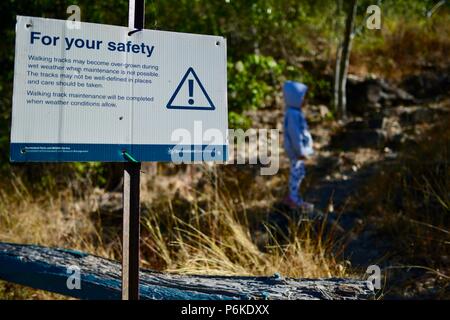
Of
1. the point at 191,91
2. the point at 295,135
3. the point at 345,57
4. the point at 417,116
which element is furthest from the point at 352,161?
the point at 191,91

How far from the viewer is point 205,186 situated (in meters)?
6.51

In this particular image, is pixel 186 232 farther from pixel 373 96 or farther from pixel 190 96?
pixel 373 96

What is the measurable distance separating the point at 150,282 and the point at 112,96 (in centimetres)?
123

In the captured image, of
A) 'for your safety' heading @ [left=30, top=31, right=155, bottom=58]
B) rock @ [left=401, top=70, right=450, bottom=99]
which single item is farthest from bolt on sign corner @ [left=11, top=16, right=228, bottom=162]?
rock @ [left=401, top=70, right=450, bottom=99]

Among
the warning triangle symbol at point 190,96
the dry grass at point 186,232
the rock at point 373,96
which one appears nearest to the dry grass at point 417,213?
→ the dry grass at point 186,232

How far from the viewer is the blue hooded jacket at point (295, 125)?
18.3 ft

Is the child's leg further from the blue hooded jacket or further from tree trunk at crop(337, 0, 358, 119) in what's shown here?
tree trunk at crop(337, 0, 358, 119)

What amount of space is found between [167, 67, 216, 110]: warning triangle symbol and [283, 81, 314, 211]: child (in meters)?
3.19

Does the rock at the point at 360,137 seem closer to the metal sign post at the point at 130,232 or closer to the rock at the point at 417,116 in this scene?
the rock at the point at 417,116

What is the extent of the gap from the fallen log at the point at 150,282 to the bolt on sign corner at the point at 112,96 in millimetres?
813

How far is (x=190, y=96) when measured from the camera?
8.08 ft

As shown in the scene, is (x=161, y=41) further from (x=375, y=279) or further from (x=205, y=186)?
(x=205, y=186)

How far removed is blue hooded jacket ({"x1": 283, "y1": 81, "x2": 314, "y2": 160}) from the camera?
5.57 metres
